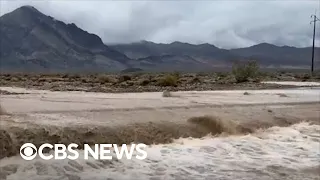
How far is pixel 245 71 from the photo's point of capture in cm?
4297

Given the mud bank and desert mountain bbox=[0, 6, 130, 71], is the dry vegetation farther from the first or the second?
desert mountain bbox=[0, 6, 130, 71]

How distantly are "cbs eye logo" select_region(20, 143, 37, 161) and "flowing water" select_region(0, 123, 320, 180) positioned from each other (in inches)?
6.6

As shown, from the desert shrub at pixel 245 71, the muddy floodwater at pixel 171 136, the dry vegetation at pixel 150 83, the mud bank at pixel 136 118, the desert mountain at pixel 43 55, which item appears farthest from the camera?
the desert mountain at pixel 43 55

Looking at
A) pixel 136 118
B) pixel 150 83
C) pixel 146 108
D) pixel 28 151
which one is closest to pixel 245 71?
pixel 150 83

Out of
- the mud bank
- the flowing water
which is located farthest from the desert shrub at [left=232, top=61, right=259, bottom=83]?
the flowing water

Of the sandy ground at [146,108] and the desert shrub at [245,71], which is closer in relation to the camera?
the sandy ground at [146,108]

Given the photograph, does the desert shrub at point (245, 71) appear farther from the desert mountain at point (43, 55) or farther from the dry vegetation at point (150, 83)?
the desert mountain at point (43, 55)

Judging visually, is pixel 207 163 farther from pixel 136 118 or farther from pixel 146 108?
pixel 146 108

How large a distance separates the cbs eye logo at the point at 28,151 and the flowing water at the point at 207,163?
0.55 ft

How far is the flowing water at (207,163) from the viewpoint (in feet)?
39.9

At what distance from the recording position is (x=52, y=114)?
16375 millimetres

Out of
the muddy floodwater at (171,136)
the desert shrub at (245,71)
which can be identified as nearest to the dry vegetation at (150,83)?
the desert shrub at (245,71)

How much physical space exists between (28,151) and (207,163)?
4.42 meters

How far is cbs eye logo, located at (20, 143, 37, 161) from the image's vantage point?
12586 mm
